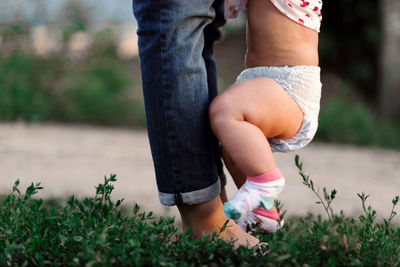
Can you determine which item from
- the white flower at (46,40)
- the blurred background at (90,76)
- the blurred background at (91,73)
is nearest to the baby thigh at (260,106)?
the blurred background at (90,76)

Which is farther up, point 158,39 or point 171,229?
point 158,39

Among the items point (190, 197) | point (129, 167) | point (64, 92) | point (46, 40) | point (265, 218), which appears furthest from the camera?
point (46, 40)

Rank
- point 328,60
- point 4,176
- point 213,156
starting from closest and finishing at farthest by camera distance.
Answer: point 213,156 → point 4,176 → point 328,60

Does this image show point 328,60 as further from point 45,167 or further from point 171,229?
point 171,229

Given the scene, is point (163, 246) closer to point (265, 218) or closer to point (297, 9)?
point (265, 218)

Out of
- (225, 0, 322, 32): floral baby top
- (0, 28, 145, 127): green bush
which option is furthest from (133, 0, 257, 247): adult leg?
(0, 28, 145, 127): green bush

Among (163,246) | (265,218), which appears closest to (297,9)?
(265,218)

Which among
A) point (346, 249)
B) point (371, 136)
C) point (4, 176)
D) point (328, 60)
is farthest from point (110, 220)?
point (328, 60)

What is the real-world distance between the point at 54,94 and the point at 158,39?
4.60 meters

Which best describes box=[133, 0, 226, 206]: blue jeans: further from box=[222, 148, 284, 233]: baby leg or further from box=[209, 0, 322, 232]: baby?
box=[222, 148, 284, 233]: baby leg

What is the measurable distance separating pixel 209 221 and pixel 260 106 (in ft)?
1.51

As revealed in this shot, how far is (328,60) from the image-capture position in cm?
891

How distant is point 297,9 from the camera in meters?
1.98

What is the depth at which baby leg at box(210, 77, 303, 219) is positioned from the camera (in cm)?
185
